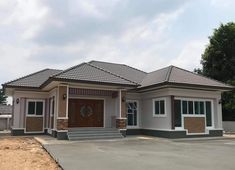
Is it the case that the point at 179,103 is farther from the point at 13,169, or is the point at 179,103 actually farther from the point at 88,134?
the point at 13,169

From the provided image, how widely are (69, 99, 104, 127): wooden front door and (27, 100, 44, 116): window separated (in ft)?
10.8

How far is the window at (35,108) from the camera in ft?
67.9

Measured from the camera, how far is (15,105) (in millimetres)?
20469

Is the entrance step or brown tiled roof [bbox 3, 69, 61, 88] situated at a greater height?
brown tiled roof [bbox 3, 69, 61, 88]

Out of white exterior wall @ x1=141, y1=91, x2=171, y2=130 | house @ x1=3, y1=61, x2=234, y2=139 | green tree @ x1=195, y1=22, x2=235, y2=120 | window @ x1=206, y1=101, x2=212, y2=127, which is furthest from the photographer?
green tree @ x1=195, y1=22, x2=235, y2=120

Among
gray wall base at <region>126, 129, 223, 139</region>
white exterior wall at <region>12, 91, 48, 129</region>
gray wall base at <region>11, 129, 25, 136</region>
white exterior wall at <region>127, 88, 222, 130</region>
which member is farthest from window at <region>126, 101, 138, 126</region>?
gray wall base at <region>11, 129, 25, 136</region>

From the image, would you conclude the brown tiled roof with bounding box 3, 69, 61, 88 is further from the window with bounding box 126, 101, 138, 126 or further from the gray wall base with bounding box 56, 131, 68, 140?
the window with bounding box 126, 101, 138, 126

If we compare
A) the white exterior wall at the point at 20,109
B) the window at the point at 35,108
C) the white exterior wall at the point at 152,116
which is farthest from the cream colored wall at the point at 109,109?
the white exterior wall at the point at 20,109

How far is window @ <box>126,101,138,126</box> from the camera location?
68.2ft

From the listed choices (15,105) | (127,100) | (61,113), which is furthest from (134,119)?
(15,105)

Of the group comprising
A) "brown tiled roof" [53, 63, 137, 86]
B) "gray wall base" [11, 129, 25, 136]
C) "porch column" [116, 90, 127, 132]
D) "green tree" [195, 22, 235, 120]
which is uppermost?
"green tree" [195, 22, 235, 120]

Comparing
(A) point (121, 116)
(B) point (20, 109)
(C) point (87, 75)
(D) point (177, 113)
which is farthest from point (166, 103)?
(B) point (20, 109)

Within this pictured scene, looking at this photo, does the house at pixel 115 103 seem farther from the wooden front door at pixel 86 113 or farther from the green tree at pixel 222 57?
the green tree at pixel 222 57

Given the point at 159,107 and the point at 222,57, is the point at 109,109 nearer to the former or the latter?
the point at 159,107
